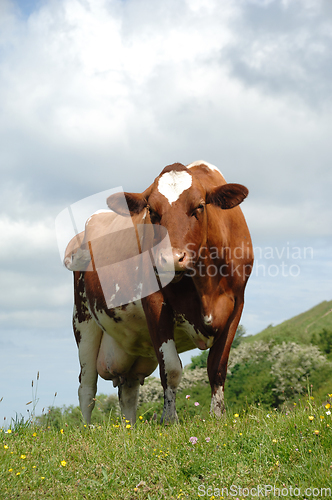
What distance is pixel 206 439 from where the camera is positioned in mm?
4402

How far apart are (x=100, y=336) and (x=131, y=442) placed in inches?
173

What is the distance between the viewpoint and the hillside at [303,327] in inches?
1304

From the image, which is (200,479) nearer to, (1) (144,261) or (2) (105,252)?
(1) (144,261)

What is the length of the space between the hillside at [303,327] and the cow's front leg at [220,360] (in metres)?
24.3

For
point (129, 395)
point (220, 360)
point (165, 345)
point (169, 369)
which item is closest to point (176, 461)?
point (169, 369)

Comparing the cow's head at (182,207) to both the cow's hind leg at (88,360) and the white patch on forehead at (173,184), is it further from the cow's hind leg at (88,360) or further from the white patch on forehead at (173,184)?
the cow's hind leg at (88,360)

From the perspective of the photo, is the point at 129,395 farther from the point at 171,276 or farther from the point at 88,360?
the point at 171,276

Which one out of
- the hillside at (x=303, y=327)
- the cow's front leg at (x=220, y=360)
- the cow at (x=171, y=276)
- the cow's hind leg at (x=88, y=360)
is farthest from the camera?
the hillside at (x=303, y=327)

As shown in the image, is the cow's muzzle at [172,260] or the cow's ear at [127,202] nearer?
the cow's muzzle at [172,260]

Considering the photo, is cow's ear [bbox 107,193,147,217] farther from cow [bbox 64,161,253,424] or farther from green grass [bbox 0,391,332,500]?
green grass [bbox 0,391,332,500]

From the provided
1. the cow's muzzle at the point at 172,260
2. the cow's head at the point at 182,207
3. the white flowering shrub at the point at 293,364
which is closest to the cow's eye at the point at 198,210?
the cow's head at the point at 182,207

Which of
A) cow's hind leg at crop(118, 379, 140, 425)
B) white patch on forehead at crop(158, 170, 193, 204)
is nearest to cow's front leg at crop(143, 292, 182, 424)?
white patch on forehead at crop(158, 170, 193, 204)

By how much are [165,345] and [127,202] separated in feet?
6.37

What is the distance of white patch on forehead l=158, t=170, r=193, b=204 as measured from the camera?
5836mm
